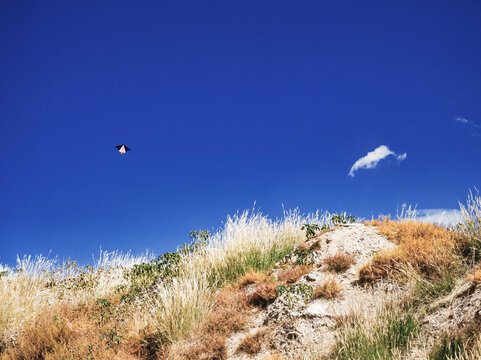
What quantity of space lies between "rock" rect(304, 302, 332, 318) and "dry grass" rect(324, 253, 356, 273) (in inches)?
57.1

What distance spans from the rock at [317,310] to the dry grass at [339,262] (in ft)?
4.76

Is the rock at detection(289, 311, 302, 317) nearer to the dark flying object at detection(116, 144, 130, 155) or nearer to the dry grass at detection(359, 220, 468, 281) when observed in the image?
the dry grass at detection(359, 220, 468, 281)

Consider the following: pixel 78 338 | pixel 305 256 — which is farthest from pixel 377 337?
pixel 78 338

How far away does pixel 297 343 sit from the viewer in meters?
5.27

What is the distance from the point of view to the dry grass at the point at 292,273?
24.2 ft

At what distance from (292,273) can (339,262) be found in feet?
3.86

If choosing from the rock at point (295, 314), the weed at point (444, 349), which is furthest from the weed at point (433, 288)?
the rock at point (295, 314)

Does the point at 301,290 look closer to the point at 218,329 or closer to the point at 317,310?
the point at 317,310

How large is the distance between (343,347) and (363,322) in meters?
0.66

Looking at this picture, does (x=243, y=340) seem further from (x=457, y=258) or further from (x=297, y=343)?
(x=457, y=258)

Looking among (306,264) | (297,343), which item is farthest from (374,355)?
(306,264)

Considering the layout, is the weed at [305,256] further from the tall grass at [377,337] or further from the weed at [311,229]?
the tall grass at [377,337]

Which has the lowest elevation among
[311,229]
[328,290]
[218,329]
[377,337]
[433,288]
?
[377,337]

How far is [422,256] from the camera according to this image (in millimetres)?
6285
